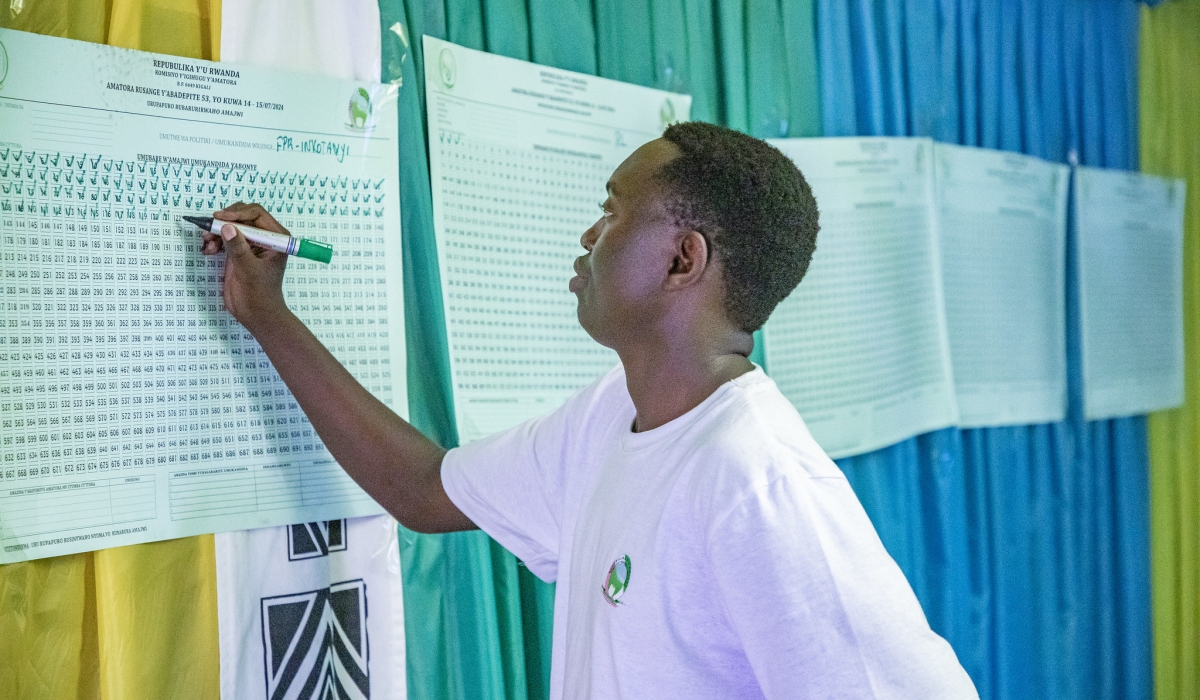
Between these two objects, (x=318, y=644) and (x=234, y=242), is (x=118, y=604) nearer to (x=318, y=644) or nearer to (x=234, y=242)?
(x=318, y=644)

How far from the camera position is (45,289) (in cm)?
102

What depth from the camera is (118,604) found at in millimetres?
1070

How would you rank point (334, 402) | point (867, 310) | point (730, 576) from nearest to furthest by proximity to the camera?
point (730, 576) < point (334, 402) < point (867, 310)

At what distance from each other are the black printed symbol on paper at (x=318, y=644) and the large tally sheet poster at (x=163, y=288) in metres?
0.11

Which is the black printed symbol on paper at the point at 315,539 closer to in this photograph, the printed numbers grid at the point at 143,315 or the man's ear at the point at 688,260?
the printed numbers grid at the point at 143,315

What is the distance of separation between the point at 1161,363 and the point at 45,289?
2557 millimetres

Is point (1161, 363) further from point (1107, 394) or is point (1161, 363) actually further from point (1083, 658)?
point (1083, 658)

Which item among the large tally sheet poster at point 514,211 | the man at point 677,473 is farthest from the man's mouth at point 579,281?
the large tally sheet poster at point 514,211

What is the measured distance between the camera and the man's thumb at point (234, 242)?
3.50 feet

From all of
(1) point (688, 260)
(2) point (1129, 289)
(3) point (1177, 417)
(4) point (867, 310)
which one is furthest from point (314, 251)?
(3) point (1177, 417)

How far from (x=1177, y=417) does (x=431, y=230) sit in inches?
86.2

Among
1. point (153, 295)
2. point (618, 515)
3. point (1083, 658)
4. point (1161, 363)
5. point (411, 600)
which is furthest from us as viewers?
point (1161, 363)

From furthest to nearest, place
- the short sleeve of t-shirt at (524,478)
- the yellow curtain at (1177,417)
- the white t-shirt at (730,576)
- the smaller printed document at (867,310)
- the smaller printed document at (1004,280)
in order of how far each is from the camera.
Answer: the yellow curtain at (1177,417) → the smaller printed document at (1004,280) → the smaller printed document at (867,310) → the short sleeve of t-shirt at (524,478) → the white t-shirt at (730,576)

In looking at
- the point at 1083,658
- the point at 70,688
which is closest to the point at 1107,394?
the point at 1083,658
